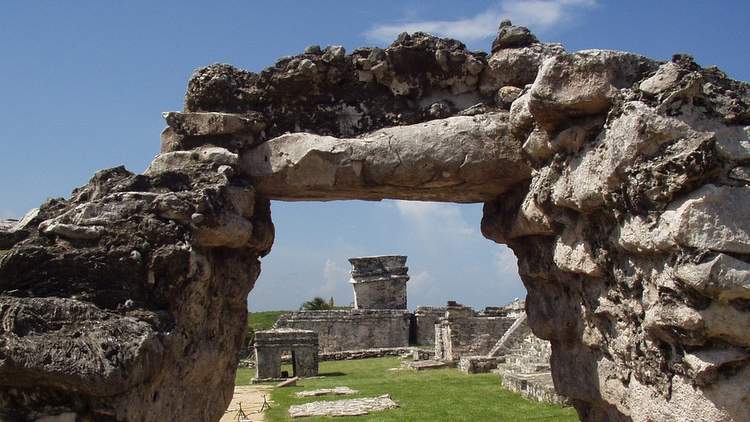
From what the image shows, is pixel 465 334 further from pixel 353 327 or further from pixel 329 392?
pixel 329 392

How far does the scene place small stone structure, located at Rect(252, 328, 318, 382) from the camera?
21594 mm

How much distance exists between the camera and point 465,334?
2280 cm

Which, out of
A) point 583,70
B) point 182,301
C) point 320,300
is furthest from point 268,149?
point 320,300

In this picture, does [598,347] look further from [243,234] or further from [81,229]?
[81,229]

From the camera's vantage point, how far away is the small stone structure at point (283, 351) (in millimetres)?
21594

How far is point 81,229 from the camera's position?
4.71 m

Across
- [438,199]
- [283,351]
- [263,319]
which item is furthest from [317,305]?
[438,199]

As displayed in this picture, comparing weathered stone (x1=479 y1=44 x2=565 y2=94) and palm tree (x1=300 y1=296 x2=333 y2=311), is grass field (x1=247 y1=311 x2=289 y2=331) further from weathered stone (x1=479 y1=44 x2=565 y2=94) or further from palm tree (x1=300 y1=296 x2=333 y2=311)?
weathered stone (x1=479 y1=44 x2=565 y2=94)

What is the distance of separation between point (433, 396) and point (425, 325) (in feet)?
58.4

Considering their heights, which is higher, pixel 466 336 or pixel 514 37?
pixel 514 37

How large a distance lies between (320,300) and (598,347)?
106ft

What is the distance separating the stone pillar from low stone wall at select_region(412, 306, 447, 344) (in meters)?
1.20

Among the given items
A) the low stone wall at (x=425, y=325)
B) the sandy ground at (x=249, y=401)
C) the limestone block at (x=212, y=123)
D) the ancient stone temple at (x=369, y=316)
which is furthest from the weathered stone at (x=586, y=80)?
the low stone wall at (x=425, y=325)

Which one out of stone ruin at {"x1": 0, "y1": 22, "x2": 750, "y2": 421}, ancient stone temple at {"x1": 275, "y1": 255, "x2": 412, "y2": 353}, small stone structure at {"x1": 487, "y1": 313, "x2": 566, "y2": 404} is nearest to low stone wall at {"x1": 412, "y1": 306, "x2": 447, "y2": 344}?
ancient stone temple at {"x1": 275, "y1": 255, "x2": 412, "y2": 353}
